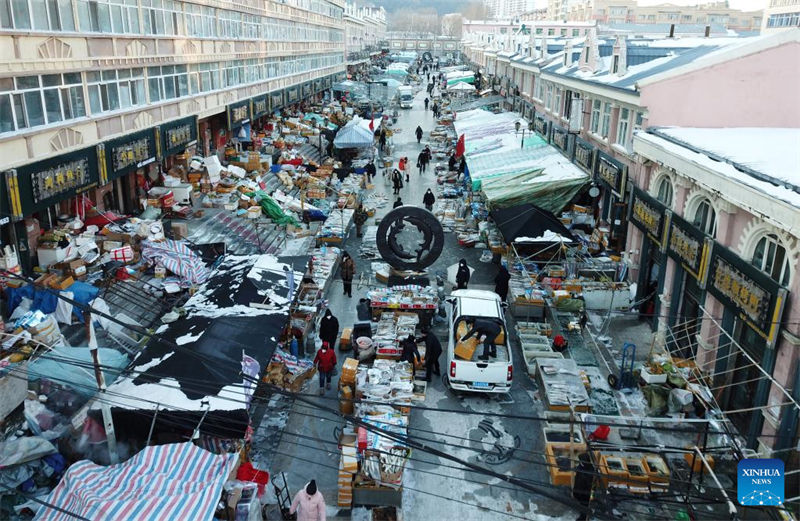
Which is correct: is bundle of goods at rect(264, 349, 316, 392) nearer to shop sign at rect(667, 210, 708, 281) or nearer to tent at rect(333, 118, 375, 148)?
shop sign at rect(667, 210, 708, 281)

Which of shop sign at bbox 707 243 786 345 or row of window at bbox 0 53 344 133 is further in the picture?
row of window at bbox 0 53 344 133

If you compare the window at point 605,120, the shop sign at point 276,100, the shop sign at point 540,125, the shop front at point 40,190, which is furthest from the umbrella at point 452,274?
the shop sign at point 276,100

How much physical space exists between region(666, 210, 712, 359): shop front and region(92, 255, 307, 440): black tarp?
9667 millimetres

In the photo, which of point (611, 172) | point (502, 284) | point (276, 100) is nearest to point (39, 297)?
point (502, 284)

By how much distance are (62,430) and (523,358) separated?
10646 millimetres

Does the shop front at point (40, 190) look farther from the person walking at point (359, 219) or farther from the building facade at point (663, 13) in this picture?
the building facade at point (663, 13)

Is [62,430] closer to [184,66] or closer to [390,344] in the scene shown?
[390,344]

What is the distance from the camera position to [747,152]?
12992 mm

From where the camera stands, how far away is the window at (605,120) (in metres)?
23.3

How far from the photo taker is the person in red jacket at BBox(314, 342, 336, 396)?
1415 centimetres

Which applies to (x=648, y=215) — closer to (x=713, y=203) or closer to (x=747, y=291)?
(x=713, y=203)

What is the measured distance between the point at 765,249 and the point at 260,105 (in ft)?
108

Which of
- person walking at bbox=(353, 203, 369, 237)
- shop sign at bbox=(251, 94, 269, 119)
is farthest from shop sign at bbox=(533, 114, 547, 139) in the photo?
shop sign at bbox=(251, 94, 269, 119)

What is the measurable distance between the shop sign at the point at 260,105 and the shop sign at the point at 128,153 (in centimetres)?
1599
